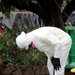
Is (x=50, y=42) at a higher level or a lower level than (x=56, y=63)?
higher

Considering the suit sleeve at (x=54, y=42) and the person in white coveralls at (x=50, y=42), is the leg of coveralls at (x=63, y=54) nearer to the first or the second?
the person in white coveralls at (x=50, y=42)

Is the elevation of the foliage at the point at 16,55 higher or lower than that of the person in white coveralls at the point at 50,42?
lower

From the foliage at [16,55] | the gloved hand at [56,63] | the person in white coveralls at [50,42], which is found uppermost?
the person in white coveralls at [50,42]

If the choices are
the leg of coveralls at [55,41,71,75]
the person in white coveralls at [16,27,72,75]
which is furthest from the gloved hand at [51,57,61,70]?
the leg of coveralls at [55,41,71,75]

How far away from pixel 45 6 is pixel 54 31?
128 inches

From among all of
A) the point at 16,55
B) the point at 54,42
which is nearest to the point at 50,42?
the point at 54,42

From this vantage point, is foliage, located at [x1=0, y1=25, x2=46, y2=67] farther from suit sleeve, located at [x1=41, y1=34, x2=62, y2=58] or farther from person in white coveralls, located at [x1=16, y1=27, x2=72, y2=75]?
suit sleeve, located at [x1=41, y1=34, x2=62, y2=58]

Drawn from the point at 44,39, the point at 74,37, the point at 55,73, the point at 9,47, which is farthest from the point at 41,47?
the point at 9,47

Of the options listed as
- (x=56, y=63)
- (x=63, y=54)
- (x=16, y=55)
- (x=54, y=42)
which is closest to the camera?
(x=54, y=42)

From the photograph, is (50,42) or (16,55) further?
(16,55)

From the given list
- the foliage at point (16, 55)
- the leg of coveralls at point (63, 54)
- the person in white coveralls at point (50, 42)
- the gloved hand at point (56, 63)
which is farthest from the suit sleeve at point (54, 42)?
the foliage at point (16, 55)

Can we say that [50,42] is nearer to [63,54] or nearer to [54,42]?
[54,42]

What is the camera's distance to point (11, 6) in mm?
9680

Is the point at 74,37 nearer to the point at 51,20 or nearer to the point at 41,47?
the point at 51,20
